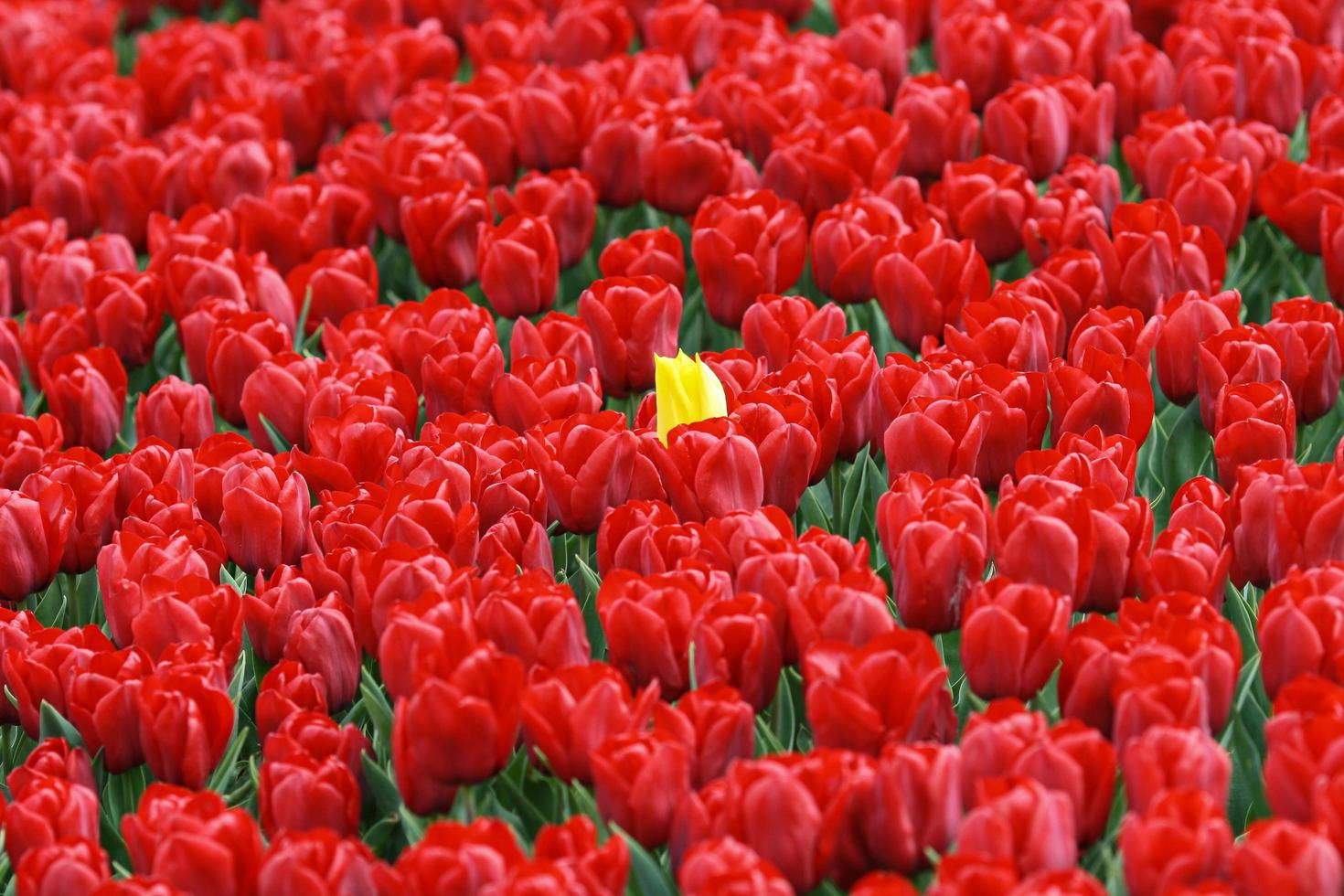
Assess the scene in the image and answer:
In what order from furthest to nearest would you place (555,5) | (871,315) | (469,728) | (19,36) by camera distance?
(19,36) → (555,5) → (871,315) → (469,728)

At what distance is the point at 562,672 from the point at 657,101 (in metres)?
1.85

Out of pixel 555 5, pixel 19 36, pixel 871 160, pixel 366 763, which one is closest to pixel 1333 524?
pixel 366 763

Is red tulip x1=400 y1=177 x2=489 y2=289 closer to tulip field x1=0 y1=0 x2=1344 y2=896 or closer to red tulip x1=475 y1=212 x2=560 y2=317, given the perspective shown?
tulip field x1=0 y1=0 x2=1344 y2=896

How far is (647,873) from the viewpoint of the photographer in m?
1.63

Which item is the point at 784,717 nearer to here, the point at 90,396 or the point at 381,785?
the point at 381,785

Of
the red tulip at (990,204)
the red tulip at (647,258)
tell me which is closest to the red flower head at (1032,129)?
the red tulip at (990,204)

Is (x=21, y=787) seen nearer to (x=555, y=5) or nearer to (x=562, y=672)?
(x=562, y=672)

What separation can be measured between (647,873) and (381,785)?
0.33 metres

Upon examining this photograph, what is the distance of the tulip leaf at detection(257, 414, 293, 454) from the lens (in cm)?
246

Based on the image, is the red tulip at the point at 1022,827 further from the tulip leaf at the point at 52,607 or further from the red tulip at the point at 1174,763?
the tulip leaf at the point at 52,607

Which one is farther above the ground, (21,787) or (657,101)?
(657,101)

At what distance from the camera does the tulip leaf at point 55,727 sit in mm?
1897

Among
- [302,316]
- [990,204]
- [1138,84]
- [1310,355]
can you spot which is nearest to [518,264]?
[302,316]

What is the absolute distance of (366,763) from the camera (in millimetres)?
1795
